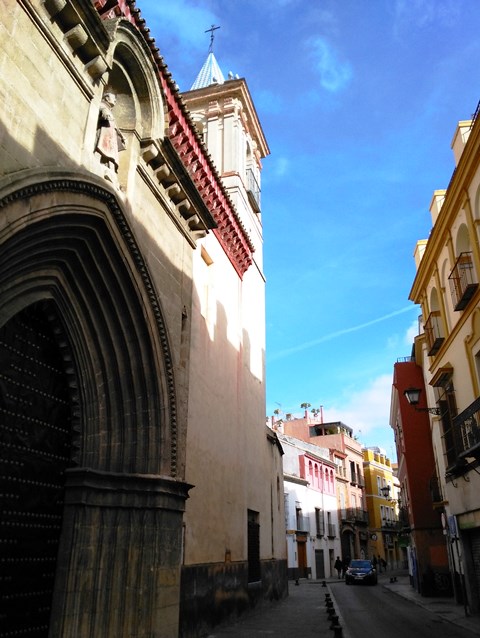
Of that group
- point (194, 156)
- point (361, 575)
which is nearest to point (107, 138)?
point (194, 156)

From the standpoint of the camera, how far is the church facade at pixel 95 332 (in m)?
5.13

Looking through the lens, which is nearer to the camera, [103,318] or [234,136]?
[103,318]

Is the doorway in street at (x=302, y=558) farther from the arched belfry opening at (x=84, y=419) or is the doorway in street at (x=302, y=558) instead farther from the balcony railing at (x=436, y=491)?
the arched belfry opening at (x=84, y=419)

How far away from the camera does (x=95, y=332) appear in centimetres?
657

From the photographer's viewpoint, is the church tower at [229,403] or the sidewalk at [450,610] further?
the sidewalk at [450,610]

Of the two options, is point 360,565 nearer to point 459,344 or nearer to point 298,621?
point 298,621

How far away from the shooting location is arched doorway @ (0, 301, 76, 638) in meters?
5.29

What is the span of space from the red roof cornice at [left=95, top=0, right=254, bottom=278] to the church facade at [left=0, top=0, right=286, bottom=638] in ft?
0.14

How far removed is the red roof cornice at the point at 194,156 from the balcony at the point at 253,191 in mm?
2956

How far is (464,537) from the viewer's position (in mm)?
12469

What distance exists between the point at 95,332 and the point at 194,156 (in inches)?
175

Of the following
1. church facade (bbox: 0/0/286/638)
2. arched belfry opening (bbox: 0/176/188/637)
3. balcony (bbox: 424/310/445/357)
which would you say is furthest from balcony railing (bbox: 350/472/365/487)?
arched belfry opening (bbox: 0/176/188/637)

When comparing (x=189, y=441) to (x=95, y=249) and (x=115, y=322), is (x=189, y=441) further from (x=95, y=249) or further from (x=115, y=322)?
(x=95, y=249)

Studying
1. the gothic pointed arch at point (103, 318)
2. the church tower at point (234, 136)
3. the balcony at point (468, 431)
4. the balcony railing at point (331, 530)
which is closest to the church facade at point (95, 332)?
the gothic pointed arch at point (103, 318)
